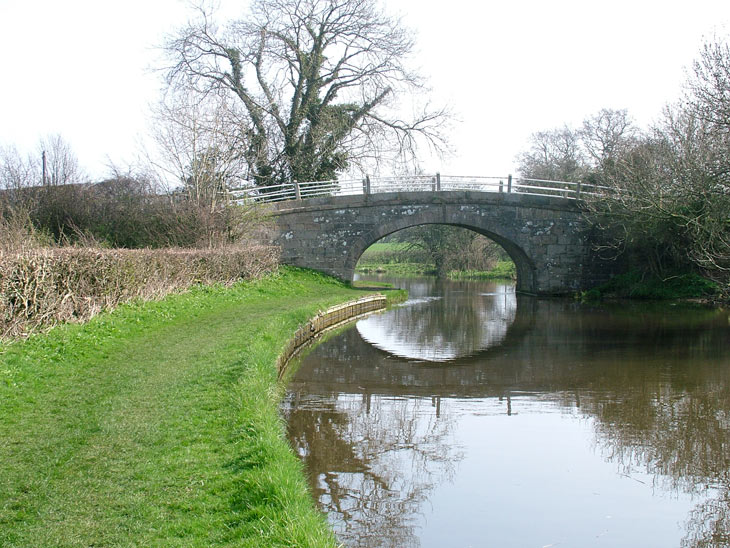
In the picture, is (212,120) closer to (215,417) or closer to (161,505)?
(215,417)

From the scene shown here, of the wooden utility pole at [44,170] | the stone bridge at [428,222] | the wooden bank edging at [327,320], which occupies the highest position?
the wooden utility pole at [44,170]

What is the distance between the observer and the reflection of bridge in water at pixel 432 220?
72.5 ft

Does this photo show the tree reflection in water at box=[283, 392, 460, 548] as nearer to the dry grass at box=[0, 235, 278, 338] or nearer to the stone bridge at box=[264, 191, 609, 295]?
the dry grass at box=[0, 235, 278, 338]

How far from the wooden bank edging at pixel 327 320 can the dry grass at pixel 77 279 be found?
2694 mm

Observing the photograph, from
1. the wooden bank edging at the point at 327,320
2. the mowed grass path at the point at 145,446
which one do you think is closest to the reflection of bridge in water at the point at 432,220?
the wooden bank edging at the point at 327,320

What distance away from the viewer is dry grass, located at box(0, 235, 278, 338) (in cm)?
773

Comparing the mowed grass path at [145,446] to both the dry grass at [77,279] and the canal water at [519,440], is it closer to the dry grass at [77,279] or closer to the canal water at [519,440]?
the dry grass at [77,279]

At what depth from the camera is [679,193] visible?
620 inches

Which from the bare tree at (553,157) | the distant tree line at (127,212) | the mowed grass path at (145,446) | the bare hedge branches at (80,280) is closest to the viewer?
the mowed grass path at (145,446)

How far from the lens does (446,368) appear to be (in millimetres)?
10242

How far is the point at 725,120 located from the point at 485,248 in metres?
25.9

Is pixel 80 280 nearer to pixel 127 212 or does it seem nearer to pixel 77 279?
pixel 77 279

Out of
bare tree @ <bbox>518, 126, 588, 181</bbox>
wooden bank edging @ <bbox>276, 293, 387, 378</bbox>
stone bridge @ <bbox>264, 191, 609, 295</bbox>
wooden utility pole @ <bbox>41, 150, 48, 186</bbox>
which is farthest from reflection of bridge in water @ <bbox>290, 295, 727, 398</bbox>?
bare tree @ <bbox>518, 126, 588, 181</bbox>

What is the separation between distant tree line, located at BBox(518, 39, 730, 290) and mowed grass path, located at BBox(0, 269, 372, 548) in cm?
885
